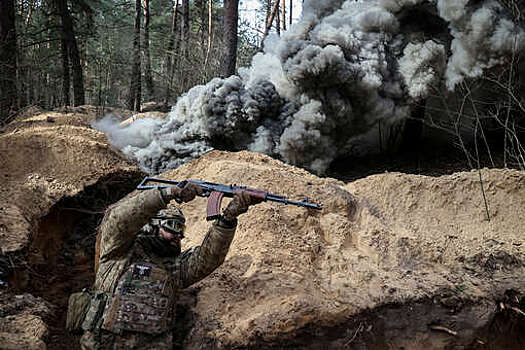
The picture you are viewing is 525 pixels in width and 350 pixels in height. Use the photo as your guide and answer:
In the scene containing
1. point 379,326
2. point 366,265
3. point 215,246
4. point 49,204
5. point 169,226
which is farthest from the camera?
point 49,204

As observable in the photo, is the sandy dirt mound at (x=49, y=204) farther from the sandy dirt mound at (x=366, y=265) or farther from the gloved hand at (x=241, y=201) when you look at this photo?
the gloved hand at (x=241, y=201)

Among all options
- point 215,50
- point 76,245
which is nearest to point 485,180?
point 76,245

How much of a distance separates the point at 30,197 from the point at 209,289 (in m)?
3.29

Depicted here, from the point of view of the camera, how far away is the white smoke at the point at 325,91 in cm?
1010

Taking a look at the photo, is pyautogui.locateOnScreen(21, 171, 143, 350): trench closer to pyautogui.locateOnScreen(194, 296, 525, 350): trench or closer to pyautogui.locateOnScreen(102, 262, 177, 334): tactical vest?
pyautogui.locateOnScreen(102, 262, 177, 334): tactical vest

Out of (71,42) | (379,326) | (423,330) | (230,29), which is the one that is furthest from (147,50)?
(423,330)

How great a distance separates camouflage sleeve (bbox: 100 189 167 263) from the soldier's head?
28cm

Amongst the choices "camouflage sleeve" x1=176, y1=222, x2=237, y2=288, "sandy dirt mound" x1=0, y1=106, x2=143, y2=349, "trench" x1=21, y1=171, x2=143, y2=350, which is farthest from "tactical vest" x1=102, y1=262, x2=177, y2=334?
"trench" x1=21, y1=171, x2=143, y2=350

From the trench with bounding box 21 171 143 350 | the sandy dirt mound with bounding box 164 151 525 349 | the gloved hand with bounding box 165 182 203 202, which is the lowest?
the trench with bounding box 21 171 143 350

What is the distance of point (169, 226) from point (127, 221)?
1.41ft

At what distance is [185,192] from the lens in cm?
354

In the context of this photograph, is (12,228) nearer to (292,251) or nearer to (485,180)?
(292,251)

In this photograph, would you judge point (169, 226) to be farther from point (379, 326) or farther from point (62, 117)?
point (62, 117)

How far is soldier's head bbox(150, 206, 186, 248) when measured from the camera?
13.2 ft
